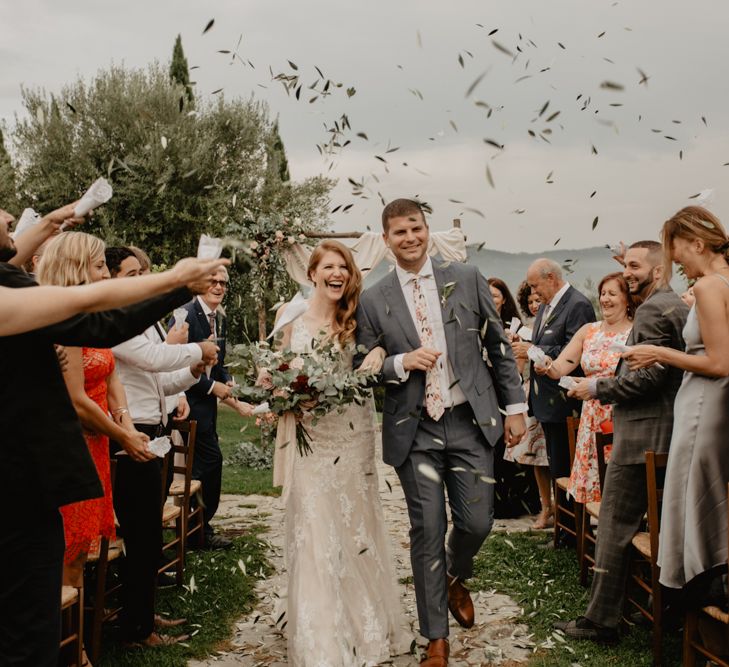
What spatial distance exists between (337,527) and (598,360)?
2.56 metres

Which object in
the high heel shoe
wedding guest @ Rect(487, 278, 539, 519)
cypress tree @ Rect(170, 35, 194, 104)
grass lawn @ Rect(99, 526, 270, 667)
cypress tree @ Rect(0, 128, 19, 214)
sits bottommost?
grass lawn @ Rect(99, 526, 270, 667)

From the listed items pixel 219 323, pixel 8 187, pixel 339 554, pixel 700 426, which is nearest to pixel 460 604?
pixel 339 554

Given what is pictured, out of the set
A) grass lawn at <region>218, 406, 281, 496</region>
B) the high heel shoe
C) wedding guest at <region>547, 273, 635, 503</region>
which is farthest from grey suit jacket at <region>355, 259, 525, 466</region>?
the high heel shoe

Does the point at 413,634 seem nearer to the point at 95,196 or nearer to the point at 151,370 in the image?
the point at 151,370

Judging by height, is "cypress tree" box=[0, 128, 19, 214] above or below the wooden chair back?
above

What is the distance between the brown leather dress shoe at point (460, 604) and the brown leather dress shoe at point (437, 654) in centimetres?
51

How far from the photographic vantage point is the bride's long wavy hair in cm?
482

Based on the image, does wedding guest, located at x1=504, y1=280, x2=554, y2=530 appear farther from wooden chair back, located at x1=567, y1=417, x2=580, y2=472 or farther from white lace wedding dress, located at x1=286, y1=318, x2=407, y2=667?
white lace wedding dress, located at x1=286, y1=318, x2=407, y2=667

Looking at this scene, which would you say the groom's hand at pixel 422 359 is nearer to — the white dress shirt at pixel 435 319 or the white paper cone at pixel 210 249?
the white dress shirt at pixel 435 319

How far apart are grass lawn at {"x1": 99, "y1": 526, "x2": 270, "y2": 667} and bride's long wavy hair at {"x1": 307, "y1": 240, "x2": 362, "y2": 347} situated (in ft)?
5.08

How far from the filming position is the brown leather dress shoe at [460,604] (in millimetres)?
4742

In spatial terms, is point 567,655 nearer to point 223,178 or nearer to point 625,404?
point 625,404

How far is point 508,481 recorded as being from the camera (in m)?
8.06

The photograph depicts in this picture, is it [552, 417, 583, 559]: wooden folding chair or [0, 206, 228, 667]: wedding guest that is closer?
[0, 206, 228, 667]: wedding guest
